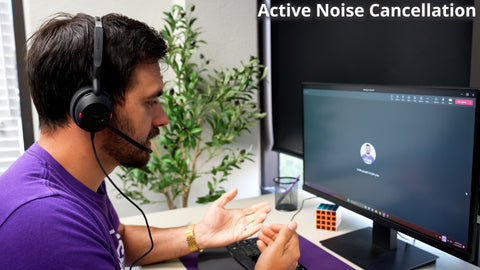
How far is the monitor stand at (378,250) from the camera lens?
1.08 metres

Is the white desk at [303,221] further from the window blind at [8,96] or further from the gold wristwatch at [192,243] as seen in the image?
the window blind at [8,96]

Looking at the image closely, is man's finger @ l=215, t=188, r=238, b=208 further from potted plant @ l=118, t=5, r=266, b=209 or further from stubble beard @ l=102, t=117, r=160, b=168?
potted plant @ l=118, t=5, r=266, b=209

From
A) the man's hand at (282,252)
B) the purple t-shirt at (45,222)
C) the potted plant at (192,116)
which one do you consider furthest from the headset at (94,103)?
the potted plant at (192,116)

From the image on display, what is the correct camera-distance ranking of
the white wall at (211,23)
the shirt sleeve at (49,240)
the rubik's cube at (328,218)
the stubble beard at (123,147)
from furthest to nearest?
the white wall at (211,23) < the rubik's cube at (328,218) < the stubble beard at (123,147) < the shirt sleeve at (49,240)

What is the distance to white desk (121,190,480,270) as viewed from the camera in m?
1.12

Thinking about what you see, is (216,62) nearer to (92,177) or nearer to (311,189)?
(311,189)

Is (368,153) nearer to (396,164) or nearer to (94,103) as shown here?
(396,164)

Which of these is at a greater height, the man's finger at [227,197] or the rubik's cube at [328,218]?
the man's finger at [227,197]

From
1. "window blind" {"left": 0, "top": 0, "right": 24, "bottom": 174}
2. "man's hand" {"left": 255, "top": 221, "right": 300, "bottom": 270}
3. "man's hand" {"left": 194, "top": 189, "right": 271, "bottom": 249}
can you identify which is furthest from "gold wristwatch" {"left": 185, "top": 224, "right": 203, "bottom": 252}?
"window blind" {"left": 0, "top": 0, "right": 24, "bottom": 174}

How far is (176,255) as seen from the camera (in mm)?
1206

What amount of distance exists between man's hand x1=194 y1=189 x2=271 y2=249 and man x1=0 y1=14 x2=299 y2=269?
8.0 inches

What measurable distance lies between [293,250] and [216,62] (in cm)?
145

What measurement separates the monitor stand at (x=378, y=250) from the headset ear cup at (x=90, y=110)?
0.75 meters

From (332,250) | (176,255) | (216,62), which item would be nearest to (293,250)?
(332,250)
